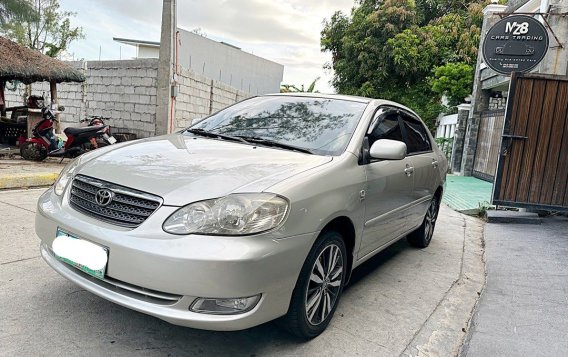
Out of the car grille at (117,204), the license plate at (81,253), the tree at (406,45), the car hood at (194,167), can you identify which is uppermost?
the tree at (406,45)

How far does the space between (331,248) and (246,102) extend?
1807 mm

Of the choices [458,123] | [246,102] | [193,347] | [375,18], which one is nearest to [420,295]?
[193,347]

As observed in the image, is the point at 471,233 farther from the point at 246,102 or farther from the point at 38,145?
the point at 38,145

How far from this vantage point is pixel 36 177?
21.3 ft

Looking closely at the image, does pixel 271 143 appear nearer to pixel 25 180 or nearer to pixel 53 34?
pixel 25 180

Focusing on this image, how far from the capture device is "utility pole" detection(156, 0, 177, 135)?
984cm

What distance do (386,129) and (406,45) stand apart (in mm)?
16268

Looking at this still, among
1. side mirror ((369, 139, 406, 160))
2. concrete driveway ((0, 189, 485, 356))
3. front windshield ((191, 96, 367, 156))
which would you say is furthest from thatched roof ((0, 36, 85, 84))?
side mirror ((369, 139, 406, 160))

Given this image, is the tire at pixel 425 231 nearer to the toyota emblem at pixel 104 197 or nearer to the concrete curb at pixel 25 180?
the toyota emblem at pixel 104 197

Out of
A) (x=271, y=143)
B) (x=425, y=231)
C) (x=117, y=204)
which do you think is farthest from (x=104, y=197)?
(x=425, y=231)

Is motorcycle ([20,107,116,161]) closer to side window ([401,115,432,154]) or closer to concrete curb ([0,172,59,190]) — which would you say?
concrete curb ([0,172,59,190])

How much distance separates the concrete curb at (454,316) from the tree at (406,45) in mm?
13682

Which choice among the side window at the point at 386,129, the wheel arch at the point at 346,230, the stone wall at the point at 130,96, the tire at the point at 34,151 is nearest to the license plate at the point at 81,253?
the wheel arch at the point at 346,230

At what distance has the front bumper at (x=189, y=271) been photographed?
204 cm
